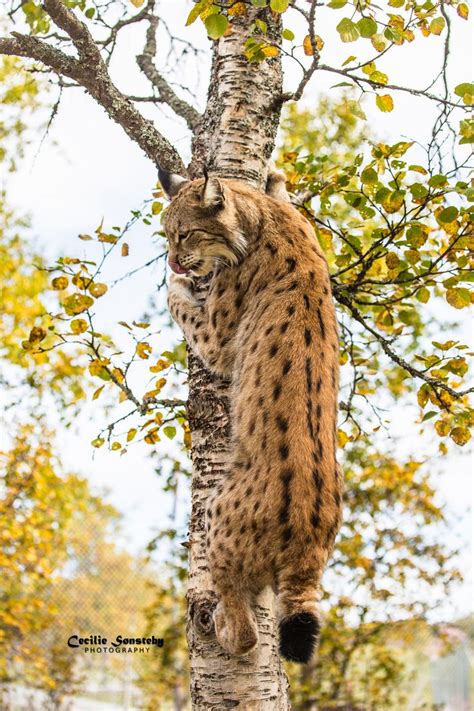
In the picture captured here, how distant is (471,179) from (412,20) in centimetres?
90

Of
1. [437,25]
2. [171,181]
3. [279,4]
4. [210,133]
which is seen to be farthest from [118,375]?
[437,25]

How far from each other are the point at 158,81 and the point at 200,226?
6.25 feet

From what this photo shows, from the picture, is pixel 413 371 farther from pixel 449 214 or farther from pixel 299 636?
pixel 299 636

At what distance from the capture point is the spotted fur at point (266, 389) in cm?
337

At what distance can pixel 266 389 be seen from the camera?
3.71 meters

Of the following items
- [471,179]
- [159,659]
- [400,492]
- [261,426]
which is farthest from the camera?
[159,659]

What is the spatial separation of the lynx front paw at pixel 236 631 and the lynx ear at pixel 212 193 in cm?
213

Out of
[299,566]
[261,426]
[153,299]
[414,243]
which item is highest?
[153,299]

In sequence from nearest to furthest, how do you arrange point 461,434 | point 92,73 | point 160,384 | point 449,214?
point 449,214 → point 461,434 → point 92,73 → point 160,384

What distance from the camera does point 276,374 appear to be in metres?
3.72

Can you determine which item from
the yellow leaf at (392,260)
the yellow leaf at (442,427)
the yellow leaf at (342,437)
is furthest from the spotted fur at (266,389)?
the yellow leaf at (342,437)

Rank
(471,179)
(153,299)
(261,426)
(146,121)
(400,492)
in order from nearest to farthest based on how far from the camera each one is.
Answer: (261,426) < (471,179) < (146,121) < (153,299) < (400,492)

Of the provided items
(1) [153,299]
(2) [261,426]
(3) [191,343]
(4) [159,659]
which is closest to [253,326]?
(3) [191,343]

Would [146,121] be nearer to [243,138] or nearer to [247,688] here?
[243,138]
